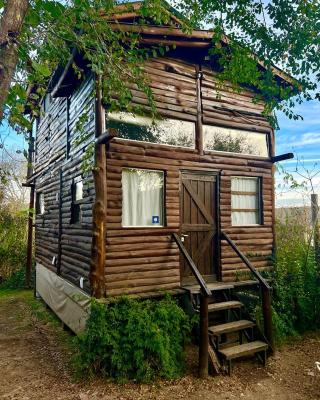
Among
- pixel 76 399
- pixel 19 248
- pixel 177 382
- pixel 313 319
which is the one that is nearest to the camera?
pixel 76 399

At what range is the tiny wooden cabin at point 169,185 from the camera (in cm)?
684

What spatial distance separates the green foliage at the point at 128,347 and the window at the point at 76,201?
2.96 m

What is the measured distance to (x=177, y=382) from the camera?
548 cm

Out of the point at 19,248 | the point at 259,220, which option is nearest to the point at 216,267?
the point at 259,220

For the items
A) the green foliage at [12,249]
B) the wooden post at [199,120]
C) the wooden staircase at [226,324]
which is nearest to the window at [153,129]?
the wooden post at [199,120]

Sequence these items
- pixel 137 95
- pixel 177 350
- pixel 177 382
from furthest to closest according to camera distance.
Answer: pixel 137 95 < pixel 177 350 < pixel 177 382

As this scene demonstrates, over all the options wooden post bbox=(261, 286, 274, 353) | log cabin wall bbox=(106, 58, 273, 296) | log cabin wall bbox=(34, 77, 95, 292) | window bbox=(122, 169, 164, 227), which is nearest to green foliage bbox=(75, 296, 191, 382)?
log cabin wall bbox=(106, 58, 273, 296)

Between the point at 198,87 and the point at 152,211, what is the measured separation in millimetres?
3465

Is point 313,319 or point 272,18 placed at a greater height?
point 272,18

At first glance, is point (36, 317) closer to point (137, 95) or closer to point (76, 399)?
point (76, 399)

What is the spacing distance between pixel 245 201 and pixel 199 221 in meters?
1.69

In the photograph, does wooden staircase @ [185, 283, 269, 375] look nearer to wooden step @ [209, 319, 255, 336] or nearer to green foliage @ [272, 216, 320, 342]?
wooden step @ [209, 319, 255, 336]

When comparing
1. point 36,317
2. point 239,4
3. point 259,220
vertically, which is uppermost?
point 239,4

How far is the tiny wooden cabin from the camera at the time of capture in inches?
269
